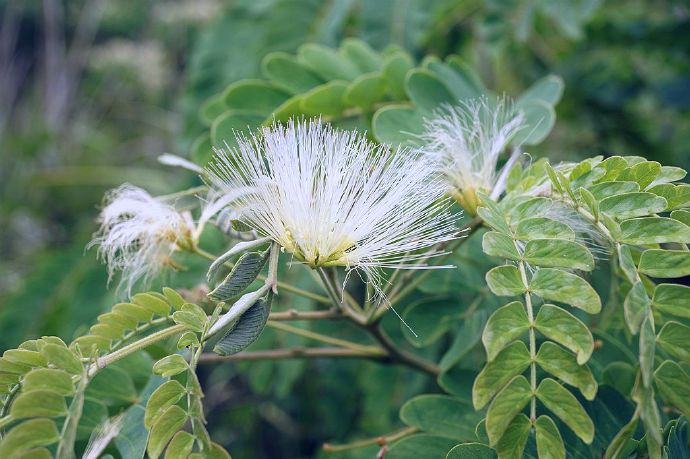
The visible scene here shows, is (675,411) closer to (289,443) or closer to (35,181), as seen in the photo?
(289,443)

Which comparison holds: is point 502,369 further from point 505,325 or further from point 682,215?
point 682,215

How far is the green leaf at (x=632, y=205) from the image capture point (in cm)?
92

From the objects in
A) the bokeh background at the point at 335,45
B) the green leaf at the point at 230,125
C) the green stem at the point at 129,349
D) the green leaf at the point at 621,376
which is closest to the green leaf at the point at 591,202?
the green leaf at the point at 621,376

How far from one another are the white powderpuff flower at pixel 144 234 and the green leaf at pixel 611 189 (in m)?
0.66

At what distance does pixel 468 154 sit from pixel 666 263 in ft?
1.22

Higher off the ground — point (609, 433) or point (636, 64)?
point (636, 64)

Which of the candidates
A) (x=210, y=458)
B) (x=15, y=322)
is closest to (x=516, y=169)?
(x=210, y=458)

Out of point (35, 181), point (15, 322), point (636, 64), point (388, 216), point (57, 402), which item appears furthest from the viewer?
point (35, 181)

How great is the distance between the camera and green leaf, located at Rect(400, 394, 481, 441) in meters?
1.13

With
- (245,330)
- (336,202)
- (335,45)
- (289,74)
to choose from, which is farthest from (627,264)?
(335,45)

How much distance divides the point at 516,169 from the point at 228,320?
0.55 metres

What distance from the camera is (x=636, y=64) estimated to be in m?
2.80

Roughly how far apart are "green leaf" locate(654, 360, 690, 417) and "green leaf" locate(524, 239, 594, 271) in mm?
175

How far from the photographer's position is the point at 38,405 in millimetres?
844
